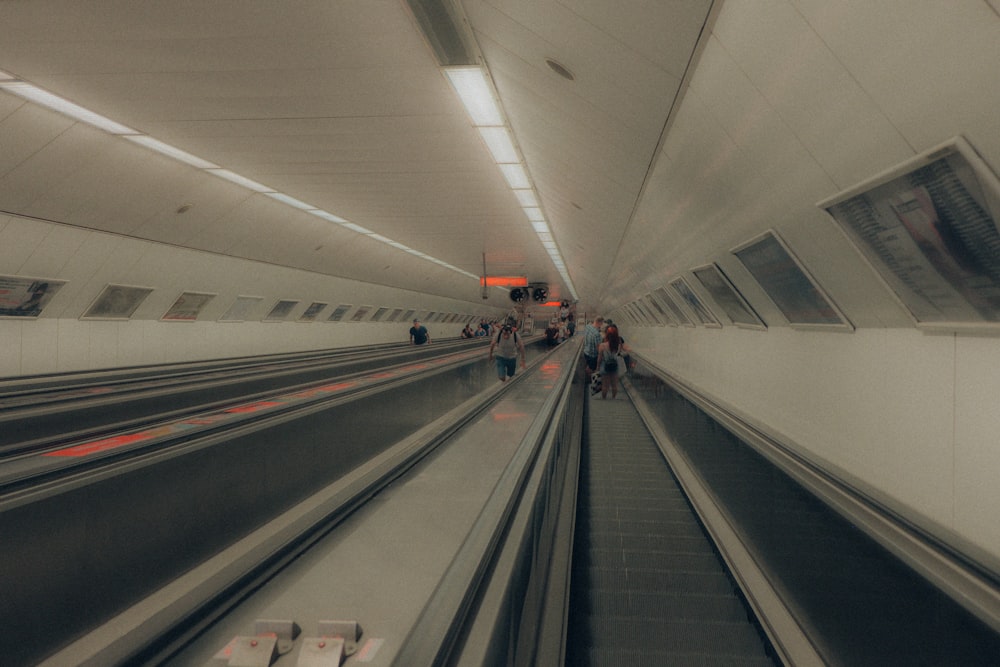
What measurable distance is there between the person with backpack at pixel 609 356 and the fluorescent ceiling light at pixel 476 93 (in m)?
7.34

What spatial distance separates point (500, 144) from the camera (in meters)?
8.55

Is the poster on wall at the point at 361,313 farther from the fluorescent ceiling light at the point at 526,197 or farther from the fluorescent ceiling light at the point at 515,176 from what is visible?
the fluorescent ceiling light at the point at 515,176

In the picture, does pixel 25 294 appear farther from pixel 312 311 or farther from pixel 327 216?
pixel 312 311

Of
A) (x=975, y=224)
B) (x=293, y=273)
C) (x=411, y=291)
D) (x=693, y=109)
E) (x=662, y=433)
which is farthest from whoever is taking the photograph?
(x=411, y=291)

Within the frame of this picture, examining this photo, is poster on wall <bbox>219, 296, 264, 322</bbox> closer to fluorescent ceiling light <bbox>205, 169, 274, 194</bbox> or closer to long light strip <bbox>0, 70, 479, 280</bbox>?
long light strip <bbox>0, 70, 479, 280</bbox>

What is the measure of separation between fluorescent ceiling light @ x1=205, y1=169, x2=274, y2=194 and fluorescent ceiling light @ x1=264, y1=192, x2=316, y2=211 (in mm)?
218

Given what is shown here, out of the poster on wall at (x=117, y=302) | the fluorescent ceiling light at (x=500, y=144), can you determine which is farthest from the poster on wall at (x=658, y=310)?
the poster on wall at (x=117, y=302)

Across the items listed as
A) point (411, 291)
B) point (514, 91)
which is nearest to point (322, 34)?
point (514, 91)

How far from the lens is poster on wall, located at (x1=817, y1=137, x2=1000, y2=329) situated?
10.3 feet

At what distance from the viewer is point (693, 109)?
16.5ft

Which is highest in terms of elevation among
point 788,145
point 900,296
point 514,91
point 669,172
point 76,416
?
point 514,91

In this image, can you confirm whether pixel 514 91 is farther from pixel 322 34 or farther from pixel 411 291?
pixel 411 291

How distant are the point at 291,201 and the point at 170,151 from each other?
3417 millimetres

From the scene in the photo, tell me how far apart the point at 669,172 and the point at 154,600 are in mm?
6054
